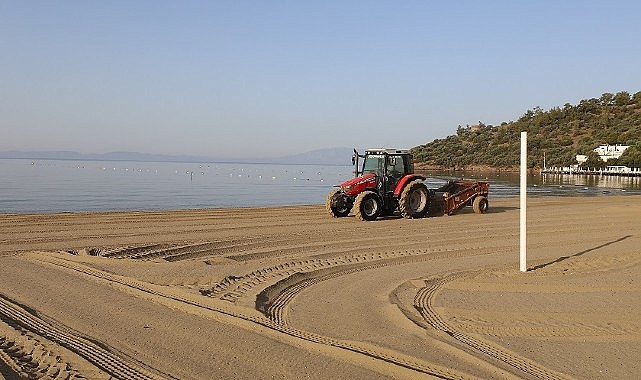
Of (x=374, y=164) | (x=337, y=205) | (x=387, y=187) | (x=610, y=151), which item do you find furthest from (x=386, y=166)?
(x=610, y=151)

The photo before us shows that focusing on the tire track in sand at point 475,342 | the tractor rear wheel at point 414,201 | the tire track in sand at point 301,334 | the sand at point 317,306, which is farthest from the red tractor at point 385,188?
the tire track in sand at point 301,334

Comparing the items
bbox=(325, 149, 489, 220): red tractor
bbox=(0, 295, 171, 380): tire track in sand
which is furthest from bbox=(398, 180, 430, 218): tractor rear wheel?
bbox=(0, 295, 171, 380): tire track in sand

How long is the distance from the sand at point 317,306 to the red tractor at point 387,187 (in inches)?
137

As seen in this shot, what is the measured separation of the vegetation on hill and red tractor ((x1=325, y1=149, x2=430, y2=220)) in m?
59.2

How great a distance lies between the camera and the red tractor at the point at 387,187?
1734 cm

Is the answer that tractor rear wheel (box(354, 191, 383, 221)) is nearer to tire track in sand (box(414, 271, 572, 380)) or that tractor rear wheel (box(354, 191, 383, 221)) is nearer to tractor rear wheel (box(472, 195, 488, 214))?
tractor rear wheel (box(472, 195, 488, 214))

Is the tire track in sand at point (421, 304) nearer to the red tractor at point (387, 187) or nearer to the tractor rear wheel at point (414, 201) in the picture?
the tractor rear wheel at point (414, 201)

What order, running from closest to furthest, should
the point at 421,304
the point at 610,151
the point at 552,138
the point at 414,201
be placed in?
1. the point at 421,304
2. the point at 414,201
3. the point at 610,151
4. the point at 552,138

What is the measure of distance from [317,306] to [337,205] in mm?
10577

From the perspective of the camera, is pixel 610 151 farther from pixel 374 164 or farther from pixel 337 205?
pixel 337 205

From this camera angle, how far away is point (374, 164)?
17.7m

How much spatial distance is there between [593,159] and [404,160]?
2527 inches

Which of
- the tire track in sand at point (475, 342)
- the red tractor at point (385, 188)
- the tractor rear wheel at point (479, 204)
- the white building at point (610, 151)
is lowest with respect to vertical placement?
the tire track in sand at point (475, 342)

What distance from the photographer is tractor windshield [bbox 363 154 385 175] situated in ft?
57.5
